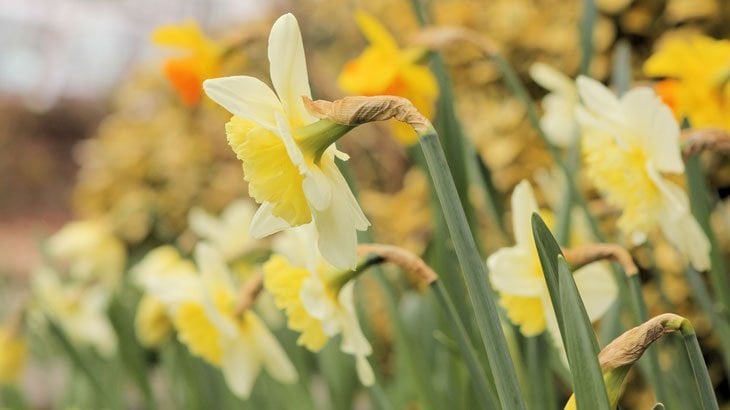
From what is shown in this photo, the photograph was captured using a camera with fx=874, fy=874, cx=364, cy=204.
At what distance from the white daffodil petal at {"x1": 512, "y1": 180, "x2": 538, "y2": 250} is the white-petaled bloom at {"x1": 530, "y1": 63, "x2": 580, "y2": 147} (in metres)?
0.42

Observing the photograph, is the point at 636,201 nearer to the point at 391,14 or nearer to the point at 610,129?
the point at 610,129

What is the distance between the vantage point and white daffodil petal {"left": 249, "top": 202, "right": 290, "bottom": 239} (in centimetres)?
56

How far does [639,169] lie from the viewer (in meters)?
0.75

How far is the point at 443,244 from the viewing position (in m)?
1.05

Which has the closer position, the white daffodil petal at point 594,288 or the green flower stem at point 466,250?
the green flower stem at point 466,250

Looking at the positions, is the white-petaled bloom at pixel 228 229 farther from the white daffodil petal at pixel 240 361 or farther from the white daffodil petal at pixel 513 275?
the white daffodil petal at pixel 513 275

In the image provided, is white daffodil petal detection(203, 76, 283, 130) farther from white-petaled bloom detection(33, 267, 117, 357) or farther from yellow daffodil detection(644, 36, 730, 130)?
white-petaled bloom detection(33, 267, 117, 357)

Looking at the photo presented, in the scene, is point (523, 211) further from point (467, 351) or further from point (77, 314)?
point (77, 314)

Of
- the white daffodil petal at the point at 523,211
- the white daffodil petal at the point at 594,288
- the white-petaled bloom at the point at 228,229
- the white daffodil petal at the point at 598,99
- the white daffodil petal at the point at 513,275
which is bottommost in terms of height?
the white-petaled bloom at the point at 228,229

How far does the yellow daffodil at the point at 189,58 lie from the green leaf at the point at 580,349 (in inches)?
32.6

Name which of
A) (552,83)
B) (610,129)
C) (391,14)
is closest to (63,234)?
(391,14)

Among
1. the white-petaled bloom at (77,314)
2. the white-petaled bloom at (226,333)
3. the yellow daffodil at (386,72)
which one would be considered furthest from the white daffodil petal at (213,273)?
the white-petaled bloom at (77,314)

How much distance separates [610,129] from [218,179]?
273 cm

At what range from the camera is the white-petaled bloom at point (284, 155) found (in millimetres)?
524
